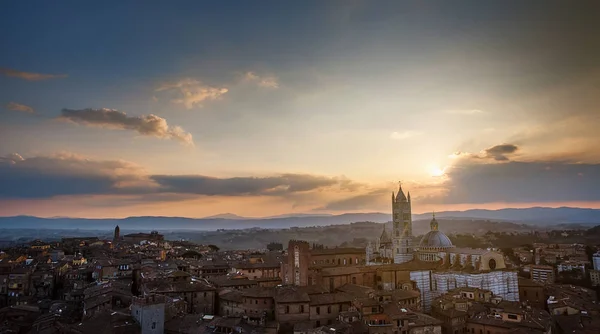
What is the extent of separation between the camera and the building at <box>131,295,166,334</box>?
34.3 metres

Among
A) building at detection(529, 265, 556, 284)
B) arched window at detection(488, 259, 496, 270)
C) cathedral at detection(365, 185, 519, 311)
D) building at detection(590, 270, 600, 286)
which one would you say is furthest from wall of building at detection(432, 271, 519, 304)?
building at detection(590, 270, 600, 286)

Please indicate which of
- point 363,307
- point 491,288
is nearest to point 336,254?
point 491,288

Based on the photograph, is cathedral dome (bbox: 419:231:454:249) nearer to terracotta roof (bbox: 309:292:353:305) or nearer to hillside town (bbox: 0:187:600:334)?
hillside town (bbox: 0:187:600:334)

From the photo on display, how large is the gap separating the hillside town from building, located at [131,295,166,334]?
0.08 meters

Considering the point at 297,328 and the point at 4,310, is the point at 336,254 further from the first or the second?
the point at 4,310

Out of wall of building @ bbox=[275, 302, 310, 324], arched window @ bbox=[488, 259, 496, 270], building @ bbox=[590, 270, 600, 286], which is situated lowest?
building @ bbox=[590, 270, 600, 286]

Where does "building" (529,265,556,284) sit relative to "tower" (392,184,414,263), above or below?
below

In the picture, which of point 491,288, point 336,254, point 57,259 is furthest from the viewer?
point 57,259

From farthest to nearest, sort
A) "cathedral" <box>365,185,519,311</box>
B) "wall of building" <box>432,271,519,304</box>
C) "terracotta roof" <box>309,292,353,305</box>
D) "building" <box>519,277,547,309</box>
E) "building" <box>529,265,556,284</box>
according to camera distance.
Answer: "building" <box>529,265,556,284</box>
"building" <box>519,277,547,309</box>
"cathedral" <box>365,185,519,311</box>
"wall of building" <box>432,271,519,304</box>
"terracotta roof" <box>309,292,353,305</box>

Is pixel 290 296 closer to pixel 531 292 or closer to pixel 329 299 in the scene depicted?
pixel 329 299

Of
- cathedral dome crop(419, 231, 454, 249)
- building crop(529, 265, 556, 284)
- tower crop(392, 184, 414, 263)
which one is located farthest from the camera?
building crop(529, 265, 556, 284)

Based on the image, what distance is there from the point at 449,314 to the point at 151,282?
92.8 ft

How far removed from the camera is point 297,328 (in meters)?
35.6

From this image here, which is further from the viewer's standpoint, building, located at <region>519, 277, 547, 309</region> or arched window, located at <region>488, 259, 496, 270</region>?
arched window, located at <region>488, 259, 496, 270</region>
